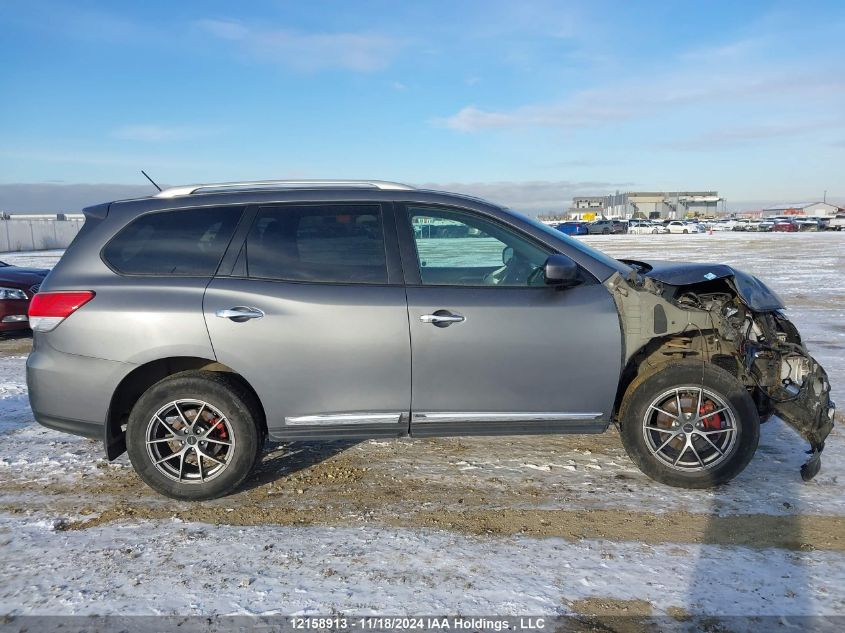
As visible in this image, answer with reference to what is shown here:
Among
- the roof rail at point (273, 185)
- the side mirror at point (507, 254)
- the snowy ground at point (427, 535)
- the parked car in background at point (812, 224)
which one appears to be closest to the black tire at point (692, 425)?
the snowy ground at point (427, 535)

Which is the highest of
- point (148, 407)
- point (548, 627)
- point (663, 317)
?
point (663, 317)

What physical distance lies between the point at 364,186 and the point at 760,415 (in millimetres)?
3113

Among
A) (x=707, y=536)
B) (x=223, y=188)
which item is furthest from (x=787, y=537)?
(x=223, y=188)

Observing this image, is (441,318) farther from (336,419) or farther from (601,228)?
(601,228)

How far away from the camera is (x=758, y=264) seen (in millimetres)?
19984

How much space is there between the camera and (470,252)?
3.96m

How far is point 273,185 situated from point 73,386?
177cm

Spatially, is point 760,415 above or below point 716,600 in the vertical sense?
above

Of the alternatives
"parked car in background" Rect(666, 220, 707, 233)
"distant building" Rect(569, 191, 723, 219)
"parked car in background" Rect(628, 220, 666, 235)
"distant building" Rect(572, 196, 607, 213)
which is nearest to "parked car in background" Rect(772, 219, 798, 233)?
"parked car in background" Rect(666, 220, 707, 233)

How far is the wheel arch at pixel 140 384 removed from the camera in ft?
12.1

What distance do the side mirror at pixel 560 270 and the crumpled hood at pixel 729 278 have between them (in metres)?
0.76

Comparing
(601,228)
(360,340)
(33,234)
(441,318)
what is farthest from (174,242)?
(601,228)

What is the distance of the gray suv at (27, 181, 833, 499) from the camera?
362 centimetres

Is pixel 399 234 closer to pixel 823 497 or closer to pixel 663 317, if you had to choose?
pixel 663 317
